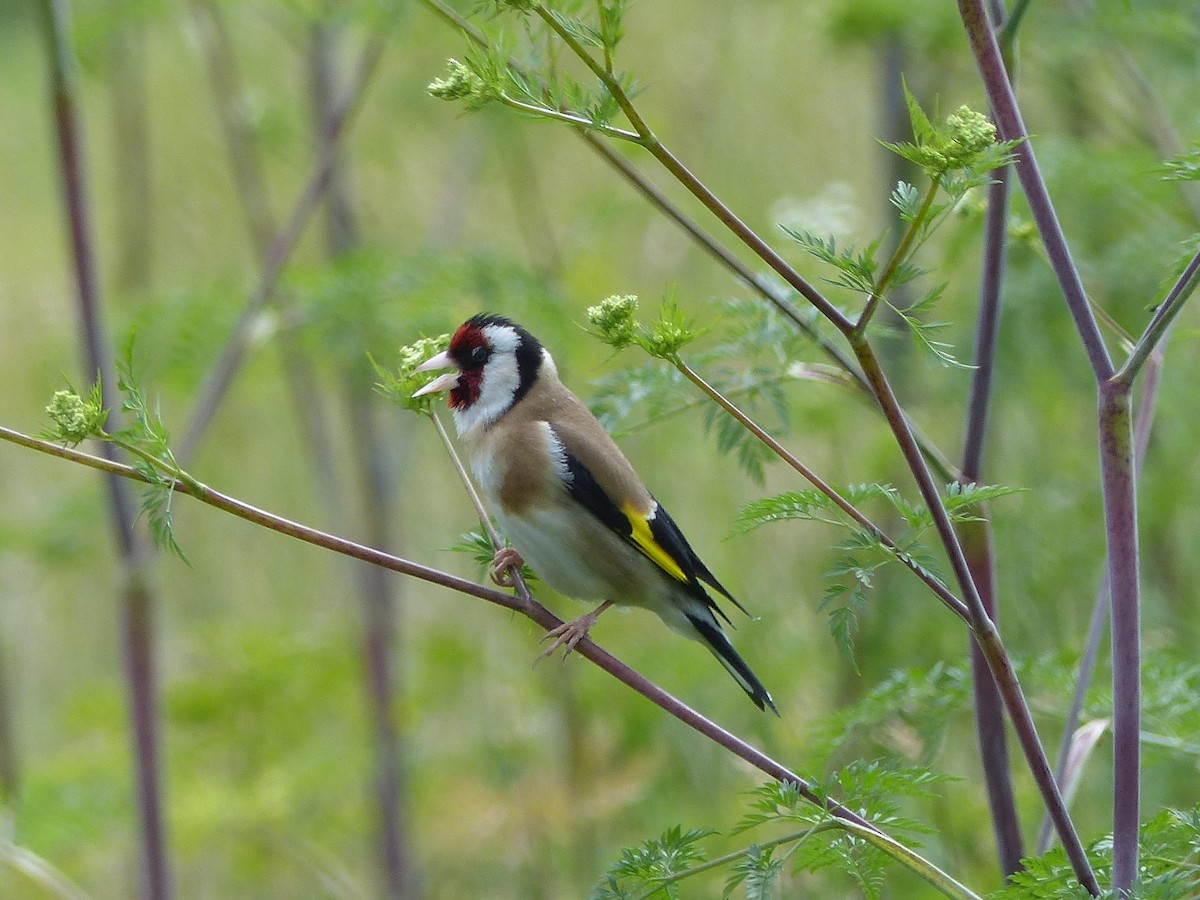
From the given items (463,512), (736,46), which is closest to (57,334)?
(463,512)

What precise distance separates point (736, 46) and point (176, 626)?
3.44 metres

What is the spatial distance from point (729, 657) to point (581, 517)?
1.16 ft

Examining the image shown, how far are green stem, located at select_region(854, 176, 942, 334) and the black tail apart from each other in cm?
96

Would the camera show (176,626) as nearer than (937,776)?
No

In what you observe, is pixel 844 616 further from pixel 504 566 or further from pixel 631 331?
pixel 504 566

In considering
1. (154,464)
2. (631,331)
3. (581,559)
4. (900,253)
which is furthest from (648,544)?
(900,253)

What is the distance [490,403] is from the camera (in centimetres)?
250

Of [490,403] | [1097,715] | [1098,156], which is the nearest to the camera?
[1097,715]

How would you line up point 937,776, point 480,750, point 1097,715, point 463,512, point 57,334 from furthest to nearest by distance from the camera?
point 57,334, point 463,512, point 480,750, point 1097,715, point 937,776

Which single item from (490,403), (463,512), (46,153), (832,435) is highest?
(46,153)

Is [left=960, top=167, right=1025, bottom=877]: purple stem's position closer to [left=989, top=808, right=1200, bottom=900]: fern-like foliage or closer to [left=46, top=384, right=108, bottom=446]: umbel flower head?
[left=989, top=808, right=1200, bottom=900]: fern-like foliage

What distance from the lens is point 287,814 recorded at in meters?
4.04

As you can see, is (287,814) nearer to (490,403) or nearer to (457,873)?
(457,873)

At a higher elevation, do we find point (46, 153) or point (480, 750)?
point (46, 153)
